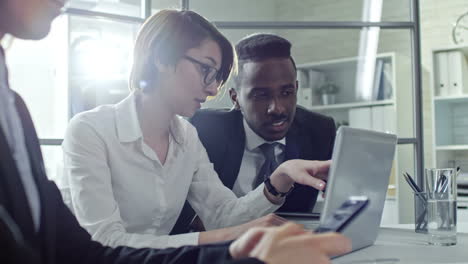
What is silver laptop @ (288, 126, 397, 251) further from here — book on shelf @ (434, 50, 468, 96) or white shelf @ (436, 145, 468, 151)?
book on shelf @ (434, 50, 468, 96)

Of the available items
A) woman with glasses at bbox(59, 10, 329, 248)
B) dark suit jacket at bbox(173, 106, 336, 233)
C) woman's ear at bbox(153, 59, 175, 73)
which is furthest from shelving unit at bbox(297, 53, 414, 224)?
woman's ear at bbox(153, 59, 175, 73)

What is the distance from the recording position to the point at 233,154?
2123mm

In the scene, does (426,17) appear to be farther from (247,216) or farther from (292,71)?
(247,216)

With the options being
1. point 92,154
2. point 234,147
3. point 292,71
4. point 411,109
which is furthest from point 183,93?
point 411,109

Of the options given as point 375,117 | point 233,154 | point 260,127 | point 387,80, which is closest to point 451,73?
point 387,80

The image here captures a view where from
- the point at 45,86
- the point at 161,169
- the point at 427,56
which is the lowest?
the point at 161,169

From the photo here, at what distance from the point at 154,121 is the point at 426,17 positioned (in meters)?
3.59

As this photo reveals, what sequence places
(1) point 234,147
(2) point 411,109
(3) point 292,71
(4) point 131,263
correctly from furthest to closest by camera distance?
(2) point 411,109
(3) point 292,71
(1) point 234,147
(4) point 131,263

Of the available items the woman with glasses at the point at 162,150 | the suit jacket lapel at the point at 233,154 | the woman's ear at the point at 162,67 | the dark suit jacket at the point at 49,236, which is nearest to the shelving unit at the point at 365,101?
the suit jacket lapel at the point at 233,154

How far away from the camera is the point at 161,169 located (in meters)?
1.58

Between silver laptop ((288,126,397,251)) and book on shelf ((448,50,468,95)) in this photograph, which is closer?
silver laptop ((288,126,397,251))

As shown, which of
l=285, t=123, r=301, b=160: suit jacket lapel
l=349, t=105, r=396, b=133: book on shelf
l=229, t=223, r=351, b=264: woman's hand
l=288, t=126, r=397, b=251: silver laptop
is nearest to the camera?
l=229, t=223, r=351, b=264: woman's hand

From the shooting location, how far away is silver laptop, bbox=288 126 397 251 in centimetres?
101

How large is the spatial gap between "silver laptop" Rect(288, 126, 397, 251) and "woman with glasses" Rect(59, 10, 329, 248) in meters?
0.18
